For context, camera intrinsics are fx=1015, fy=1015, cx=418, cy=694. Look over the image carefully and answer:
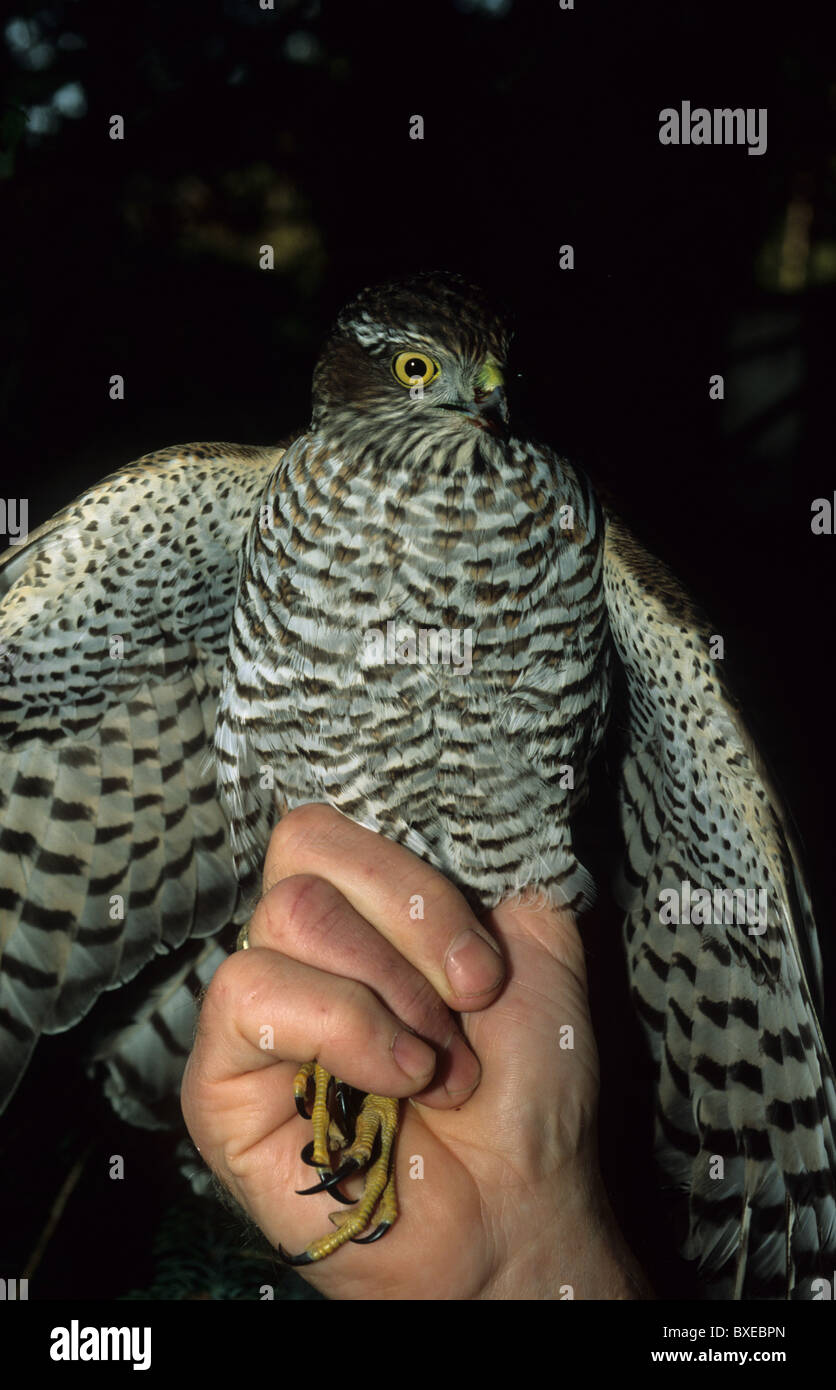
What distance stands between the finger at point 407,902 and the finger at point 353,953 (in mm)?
21

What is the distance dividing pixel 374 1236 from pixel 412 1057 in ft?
1.00

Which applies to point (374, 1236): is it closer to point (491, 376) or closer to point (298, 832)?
point (298, 832)

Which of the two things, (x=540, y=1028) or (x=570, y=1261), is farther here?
(x=540, y=1028)

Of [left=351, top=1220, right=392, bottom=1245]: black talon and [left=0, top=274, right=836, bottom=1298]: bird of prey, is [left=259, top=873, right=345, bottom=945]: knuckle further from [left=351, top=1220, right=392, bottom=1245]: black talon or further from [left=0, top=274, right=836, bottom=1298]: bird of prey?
[left=351, top=1220, right=392, bottom=1245]: black talon

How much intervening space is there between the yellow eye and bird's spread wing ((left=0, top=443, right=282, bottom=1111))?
0.37 metres

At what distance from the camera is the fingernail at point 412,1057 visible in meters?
1.24

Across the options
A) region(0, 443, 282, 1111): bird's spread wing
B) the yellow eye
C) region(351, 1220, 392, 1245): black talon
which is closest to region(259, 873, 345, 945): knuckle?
region(351, 1220, 392, 1245): black talon

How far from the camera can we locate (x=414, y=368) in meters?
1.57

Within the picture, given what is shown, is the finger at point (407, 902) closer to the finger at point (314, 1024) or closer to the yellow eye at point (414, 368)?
the finger at point (314, 1024)

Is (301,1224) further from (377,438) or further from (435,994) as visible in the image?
(377,438)

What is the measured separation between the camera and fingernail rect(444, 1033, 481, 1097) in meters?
1.40

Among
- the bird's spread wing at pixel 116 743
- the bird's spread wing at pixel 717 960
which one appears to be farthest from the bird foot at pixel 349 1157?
the bird's spread wing at pixel 717 960

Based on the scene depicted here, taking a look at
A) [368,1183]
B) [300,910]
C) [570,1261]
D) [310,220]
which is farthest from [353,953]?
[310,220]

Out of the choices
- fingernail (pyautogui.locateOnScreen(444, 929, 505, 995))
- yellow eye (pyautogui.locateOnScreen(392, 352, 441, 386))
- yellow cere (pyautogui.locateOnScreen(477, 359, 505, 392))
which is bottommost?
fingernail (pyautogui.locateOnScreen(444, 929, 505, 995))
